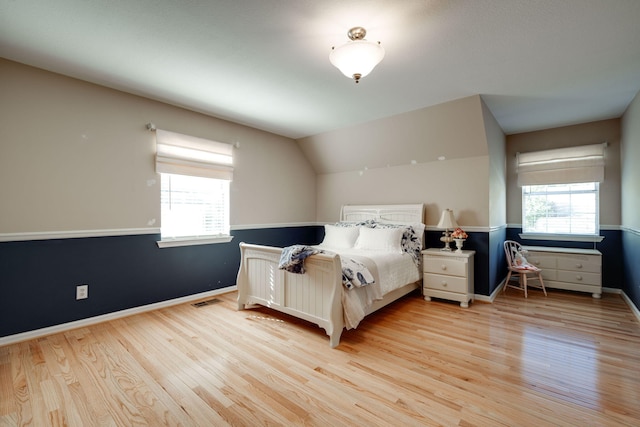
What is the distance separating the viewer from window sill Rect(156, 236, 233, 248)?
11.5 ft

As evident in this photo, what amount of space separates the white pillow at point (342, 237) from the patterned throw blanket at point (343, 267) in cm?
125

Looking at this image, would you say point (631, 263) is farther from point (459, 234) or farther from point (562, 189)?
point (459, 234)

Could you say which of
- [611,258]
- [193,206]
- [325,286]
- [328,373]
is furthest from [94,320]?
[611,258]

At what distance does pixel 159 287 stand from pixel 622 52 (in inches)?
200

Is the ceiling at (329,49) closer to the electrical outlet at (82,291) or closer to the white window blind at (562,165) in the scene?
the white window blind at (562,165)

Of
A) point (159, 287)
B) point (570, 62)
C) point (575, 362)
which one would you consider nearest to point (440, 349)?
point (575, 362)

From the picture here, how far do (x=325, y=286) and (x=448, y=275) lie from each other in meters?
1.85

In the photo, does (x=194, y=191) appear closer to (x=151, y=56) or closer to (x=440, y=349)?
(x=151, y=56)

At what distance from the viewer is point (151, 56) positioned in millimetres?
2441

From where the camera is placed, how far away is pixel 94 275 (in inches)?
118

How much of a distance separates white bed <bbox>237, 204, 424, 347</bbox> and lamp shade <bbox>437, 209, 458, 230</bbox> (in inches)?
12.7

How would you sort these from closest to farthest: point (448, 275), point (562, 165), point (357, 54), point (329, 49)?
1. point (357, 54)
2. point (329, 49)
3. point (448, 275)
4. point (562, 165)

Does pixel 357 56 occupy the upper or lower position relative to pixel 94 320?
upper

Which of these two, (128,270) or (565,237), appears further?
(565,237)
